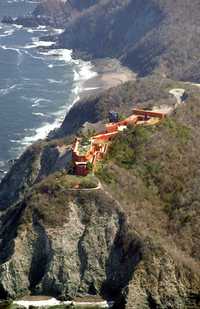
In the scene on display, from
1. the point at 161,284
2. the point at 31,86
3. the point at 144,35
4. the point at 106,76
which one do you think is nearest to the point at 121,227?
the point at 161,284

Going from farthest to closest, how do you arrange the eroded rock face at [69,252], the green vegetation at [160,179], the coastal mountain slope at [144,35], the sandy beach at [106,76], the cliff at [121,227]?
the coastal mountain slope at [144,35]
the sandy beach at [106,76]
the green vegetation at [160,179]
the eroded rock face at [69,252]
the cliff at [121,227]

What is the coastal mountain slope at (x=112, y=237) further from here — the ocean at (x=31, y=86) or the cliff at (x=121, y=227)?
the ocean at (x=31, y=86)

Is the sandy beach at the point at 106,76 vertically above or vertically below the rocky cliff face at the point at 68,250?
below

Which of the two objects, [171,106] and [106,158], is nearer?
[106,158]

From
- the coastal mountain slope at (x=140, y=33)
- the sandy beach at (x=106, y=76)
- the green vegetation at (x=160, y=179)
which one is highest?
the green vegetation at (x=160, y=179)

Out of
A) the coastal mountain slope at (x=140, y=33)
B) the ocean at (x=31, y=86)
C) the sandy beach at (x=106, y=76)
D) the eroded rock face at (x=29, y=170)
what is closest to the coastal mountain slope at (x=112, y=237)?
the eroded rock face at (x=29, y=170)

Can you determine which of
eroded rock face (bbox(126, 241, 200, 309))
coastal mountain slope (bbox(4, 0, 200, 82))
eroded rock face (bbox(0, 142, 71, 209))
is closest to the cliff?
eroded rock face (bbox(126, 241, 200, 309))

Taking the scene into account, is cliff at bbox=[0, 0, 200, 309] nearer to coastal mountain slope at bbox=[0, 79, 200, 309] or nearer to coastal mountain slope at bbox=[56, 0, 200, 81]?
coastal mountain slope at bbox=[0, 79, 200, 309]

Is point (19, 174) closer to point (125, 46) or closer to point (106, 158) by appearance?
point (106, 158)

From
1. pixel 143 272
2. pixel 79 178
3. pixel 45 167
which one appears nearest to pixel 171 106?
pixel 45 167
